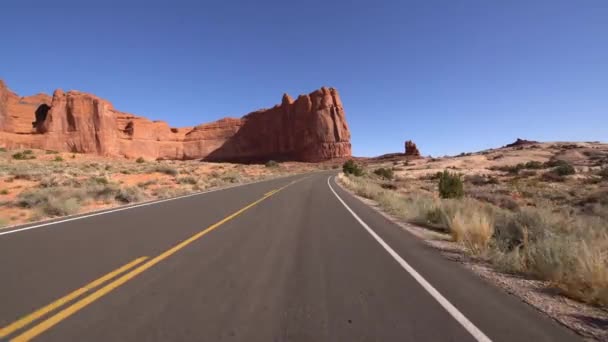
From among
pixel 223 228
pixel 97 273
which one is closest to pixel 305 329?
pixel 97 273

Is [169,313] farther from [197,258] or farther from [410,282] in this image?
[410,282]

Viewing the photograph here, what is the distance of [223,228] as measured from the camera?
780cm

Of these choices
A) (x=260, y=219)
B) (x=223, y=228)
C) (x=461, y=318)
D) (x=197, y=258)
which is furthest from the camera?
(x=260, y=219)

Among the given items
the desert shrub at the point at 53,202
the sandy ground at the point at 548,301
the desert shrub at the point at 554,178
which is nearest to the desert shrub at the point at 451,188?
the sandy ground at the point at 548,301

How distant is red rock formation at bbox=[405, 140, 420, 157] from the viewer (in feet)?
348

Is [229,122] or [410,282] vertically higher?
[229,122]

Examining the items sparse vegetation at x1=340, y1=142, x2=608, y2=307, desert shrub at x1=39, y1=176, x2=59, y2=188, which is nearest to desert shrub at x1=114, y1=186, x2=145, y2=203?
desert shrub at x1=39, y1=176, x2=59, y2=188

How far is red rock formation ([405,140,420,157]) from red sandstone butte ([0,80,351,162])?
19914 mm

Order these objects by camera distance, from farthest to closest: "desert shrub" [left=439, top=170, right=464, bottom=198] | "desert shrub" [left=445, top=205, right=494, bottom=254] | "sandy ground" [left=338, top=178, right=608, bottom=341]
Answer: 1. "desert shrub" [left=439, top=170, right=464, bottom=198]
2. "desert shrub" [left=445, top=205, right=494, bottom=254]
3. "sandy ground" [left=338, top=178, right=608, bottom=341]

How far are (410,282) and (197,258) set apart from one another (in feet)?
10.8

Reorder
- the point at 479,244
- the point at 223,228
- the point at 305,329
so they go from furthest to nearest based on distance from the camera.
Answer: the point at 223,228
the point at 479,244
the point at 305,329

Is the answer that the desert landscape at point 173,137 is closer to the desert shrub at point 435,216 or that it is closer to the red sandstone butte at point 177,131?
the red sandstone butte at point 177,131

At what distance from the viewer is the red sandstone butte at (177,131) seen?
7762cm

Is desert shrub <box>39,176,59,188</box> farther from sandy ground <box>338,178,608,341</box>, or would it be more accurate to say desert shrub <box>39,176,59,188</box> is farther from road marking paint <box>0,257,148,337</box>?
sandy ground <box>338,178,608,341</box>
